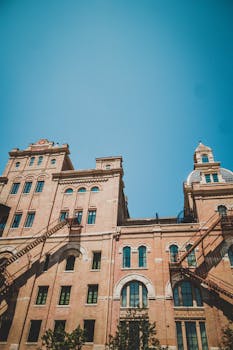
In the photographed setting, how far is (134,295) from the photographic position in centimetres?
2261

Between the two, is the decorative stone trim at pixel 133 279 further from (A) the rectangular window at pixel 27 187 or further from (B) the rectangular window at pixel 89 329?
(A) the rectangular window at pixel 27 187

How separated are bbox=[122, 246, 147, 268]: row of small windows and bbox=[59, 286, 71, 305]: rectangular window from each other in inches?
240

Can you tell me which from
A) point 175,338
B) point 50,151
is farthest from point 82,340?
point 50,151

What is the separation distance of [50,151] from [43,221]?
11.9 meters

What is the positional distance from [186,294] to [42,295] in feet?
46.2

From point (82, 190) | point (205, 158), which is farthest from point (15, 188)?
point (205, 158)

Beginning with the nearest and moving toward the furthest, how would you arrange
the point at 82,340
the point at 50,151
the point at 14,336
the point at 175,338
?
1. the point at 82,340
2. the point at 175,338
3. the point at 14,336
4. the point at 50,151

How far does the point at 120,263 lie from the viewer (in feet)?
80.8

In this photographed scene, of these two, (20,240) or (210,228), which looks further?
(20,240)

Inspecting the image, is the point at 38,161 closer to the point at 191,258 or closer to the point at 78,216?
the point at 78,216

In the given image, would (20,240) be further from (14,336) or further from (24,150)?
(24,150)

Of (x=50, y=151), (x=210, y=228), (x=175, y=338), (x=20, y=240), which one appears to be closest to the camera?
(x=175, y=338)

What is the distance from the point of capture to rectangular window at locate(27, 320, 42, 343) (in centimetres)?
2164

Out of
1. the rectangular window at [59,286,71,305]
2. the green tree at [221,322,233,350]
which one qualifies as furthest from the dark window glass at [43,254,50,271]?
the green tree at [221,322,233,350]
